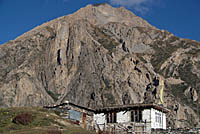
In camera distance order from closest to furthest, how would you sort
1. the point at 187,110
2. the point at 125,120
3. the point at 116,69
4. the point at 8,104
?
1. the point at 125,120
2. the point at 8,104
3. the point at 187,110
4. the point at 116,69

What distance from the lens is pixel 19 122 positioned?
4756 cm

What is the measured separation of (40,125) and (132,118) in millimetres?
14880

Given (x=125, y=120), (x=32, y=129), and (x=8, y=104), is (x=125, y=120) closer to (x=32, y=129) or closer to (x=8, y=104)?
(x=32, y=129)

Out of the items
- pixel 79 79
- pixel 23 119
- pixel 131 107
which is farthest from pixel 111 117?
pixel 79 79

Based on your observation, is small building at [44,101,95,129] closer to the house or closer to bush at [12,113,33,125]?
the house

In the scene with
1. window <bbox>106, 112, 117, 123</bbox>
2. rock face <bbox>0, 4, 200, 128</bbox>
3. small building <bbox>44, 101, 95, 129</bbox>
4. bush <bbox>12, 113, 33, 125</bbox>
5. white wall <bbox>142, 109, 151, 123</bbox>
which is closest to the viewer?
bush <bbox>12, 113, 33, 125</bbox>

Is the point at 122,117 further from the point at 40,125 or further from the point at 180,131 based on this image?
the point at 40,125

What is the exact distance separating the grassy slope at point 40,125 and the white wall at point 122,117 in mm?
7917

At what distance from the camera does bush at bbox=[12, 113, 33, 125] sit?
4758cm

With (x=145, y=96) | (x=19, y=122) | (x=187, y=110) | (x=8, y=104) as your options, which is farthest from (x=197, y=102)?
(x=19, y=122)

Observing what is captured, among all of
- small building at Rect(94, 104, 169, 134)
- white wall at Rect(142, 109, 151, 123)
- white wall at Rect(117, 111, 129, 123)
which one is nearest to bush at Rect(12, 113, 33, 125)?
small building at Rect(94, 104, 169, 134)

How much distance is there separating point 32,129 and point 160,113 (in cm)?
2123

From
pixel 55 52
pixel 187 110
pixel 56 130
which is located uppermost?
pixel 55 52

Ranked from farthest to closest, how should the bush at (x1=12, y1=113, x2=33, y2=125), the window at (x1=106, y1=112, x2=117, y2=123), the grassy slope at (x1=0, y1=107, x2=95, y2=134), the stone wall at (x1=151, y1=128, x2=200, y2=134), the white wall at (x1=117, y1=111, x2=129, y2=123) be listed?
the window at (x1=106, y1=112, x2=117, y2=123) → the white wall at (x1=117, y1=111, x2=129, y2=123) → the bush at (x1=12, y1=113, x2=33, y2=125) → the stone wall at (x1=151, y1=128, x2=200, y2=134) → the grassy slope at (x1=0, y1=107, x2=95, y2=134)
